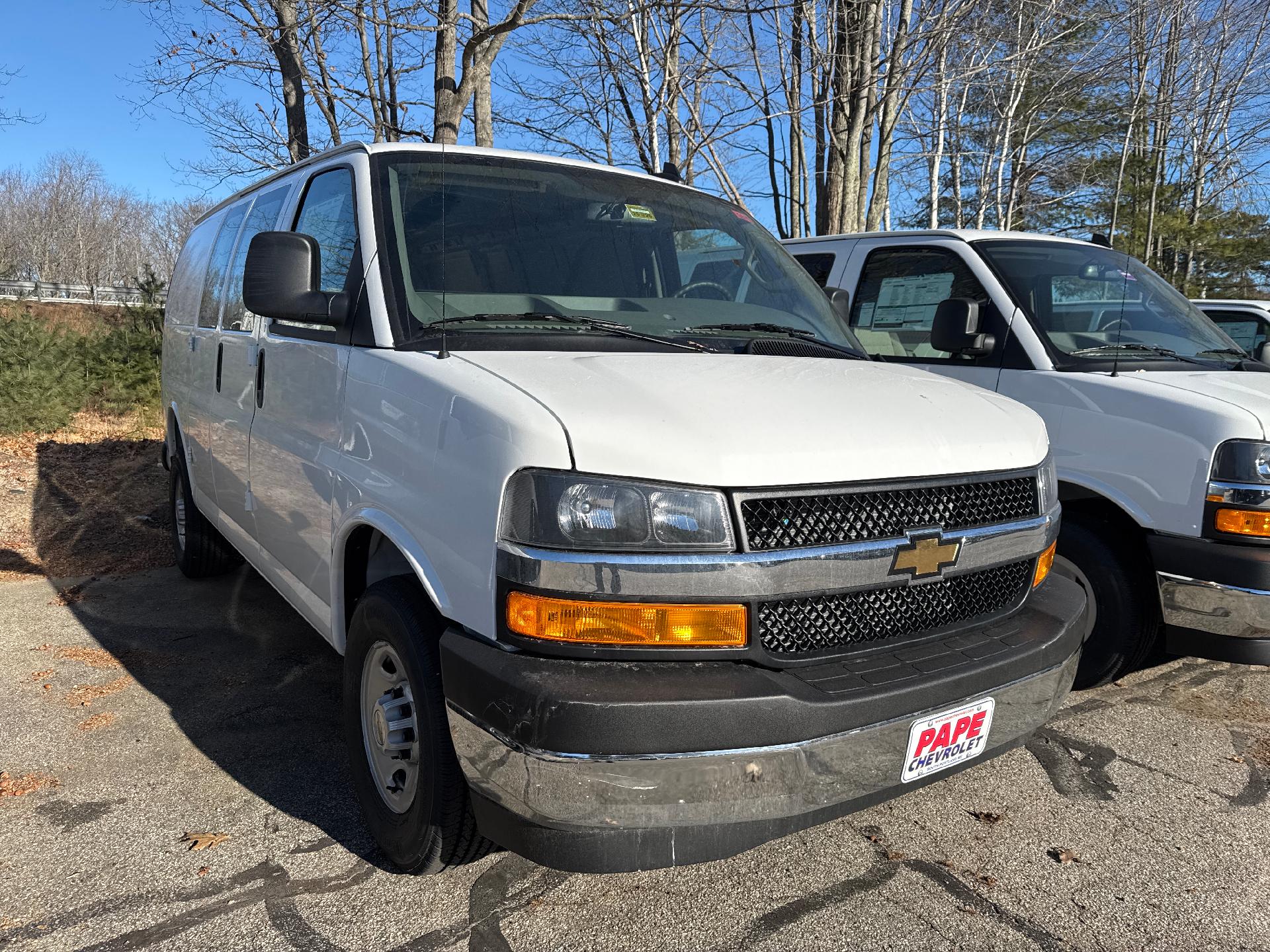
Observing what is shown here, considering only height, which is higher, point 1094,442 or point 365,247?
point 365,247

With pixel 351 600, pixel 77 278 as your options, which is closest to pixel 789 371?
pixel 351 600

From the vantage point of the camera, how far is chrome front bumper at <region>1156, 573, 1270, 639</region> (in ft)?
11.5

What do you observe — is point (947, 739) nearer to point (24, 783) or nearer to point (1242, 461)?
point (1242, 461)

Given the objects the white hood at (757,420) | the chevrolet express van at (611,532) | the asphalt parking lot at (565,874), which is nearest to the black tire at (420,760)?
the chevrolet express van at (611,532)

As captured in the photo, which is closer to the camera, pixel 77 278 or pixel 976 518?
pixel 976 518

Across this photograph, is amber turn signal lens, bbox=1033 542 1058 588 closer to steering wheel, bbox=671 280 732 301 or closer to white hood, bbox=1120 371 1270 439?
white hood, bbox=1120 371 1270 439

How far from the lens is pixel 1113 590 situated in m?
3.93

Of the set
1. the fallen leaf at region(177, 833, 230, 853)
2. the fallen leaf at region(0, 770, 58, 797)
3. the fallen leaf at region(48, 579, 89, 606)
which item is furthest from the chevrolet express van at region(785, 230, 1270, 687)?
the fallen leaf at region(48, 579, 89, 606)

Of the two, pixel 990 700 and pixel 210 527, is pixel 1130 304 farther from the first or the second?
pixel 210 527

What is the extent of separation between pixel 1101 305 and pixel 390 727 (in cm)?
414

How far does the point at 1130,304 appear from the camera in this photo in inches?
192

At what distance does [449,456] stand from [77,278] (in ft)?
306

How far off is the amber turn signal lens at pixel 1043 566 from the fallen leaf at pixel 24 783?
128 inches

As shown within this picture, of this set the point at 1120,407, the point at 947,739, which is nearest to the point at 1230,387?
the point at 1120,407
